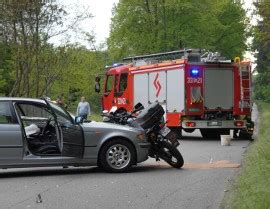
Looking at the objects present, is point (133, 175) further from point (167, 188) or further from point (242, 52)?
point (242, 52)

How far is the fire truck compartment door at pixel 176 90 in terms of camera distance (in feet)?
67.4

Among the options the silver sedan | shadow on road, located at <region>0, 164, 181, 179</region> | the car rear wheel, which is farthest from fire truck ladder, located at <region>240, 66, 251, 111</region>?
the car rear wheel

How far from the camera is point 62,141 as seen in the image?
1158 centimetres

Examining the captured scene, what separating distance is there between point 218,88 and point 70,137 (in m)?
10.1

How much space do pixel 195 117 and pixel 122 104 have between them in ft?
12.8

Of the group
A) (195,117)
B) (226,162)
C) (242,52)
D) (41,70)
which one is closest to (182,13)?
(242,52)

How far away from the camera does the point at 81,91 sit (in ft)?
191

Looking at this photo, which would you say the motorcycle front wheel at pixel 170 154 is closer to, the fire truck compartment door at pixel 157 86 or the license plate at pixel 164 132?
the license plate at pixel 164 132

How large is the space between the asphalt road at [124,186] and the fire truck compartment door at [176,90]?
6.42 m

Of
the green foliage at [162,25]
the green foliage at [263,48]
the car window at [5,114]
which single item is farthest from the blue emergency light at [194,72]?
the green foliage at [162,25]

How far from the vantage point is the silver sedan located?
11297 mm

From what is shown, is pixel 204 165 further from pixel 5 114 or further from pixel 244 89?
pixel 244 89

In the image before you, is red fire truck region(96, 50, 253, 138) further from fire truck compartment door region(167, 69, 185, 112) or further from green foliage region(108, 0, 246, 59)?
green foliage region(108, 0, 246, 59)

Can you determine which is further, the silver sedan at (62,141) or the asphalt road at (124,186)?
the silver sedan at (62,141)
